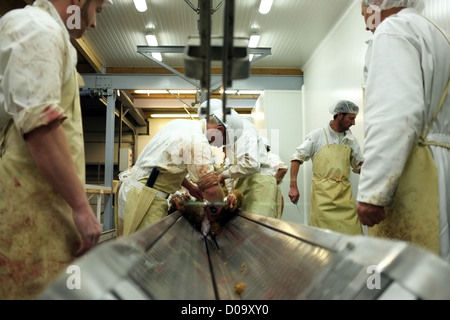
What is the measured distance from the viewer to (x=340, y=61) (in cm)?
515

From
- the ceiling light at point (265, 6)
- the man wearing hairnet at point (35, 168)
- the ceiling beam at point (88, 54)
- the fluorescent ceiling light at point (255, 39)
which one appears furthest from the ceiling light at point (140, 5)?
the man wearing hairnet at point (35, 168)

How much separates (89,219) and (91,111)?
10368 millimetres

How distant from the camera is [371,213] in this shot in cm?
Answer: 140

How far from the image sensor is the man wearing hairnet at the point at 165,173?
2254 millimetres

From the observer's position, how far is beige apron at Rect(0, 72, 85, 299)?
1066mm

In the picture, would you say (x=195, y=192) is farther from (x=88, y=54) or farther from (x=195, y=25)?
(x=88, y=54)

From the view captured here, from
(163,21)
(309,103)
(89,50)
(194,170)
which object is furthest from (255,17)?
(194,170)

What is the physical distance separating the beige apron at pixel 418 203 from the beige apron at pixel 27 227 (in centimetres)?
118

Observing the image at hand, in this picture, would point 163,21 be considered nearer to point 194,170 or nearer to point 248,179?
point 248,179

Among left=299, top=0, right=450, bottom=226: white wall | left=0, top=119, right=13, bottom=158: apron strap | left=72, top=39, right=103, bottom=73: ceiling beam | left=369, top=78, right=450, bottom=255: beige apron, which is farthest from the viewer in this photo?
left=72, top=39, right=103, bottom=73: ceiling beam

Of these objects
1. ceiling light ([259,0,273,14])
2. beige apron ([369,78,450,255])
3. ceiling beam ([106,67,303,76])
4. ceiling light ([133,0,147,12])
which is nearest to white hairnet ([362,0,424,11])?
beige apron ([369,78,450,255])

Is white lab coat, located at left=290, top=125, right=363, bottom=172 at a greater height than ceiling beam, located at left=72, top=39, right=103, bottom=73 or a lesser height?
lesser

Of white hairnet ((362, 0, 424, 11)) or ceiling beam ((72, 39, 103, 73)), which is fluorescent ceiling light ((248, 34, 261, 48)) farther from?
white hairnet ((362, 0, 424, 11))

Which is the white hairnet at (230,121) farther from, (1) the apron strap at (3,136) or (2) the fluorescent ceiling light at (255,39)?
(2) the fluorescent ceiling light at (255,39)
